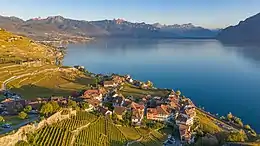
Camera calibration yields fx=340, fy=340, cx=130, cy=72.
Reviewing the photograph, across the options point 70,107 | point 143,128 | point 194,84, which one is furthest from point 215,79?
point 70,107

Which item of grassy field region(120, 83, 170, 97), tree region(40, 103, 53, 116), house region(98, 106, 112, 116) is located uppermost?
tree region(40, 103, 53, 116)

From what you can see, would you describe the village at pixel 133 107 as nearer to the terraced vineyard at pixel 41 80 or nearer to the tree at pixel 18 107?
the tree at pixel 18 107

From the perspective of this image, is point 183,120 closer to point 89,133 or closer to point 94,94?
point 94,94

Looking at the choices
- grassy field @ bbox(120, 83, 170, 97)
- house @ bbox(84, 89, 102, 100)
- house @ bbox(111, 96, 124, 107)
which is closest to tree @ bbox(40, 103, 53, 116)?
house @ bbox(111, 96, 124, 107)

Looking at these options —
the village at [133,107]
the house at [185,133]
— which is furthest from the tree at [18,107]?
the house at [185,133]

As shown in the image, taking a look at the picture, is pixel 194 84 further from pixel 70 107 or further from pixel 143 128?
pixel 70 107

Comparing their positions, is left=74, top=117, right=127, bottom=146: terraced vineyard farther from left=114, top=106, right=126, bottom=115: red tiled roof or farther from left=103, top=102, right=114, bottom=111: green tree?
left=103, top=102, right=114, bottom=111: green tree
